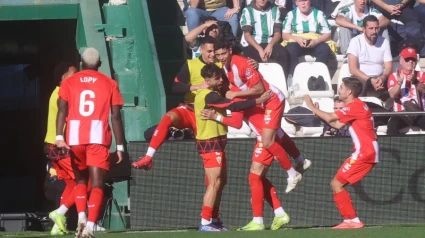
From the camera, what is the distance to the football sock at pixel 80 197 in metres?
12.0

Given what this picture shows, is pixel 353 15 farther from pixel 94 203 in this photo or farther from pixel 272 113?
pixel 94 203

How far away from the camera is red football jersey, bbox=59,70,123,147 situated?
1181 cm

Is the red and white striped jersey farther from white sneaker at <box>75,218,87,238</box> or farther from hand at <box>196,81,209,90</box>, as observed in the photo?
white sneaker at <box>75,218,87,238</box>

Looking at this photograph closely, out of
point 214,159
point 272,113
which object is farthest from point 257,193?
point 272,113

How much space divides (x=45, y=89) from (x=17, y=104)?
235 centimetres

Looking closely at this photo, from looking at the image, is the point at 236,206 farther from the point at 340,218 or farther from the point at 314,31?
the point at 314,31

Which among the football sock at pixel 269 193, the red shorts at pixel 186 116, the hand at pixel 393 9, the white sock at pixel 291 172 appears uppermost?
the hand at pixel 393 9

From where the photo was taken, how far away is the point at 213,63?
43.8 ft

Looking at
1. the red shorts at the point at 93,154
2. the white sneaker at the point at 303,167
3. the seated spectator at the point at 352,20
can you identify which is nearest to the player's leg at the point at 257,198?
the white sneaker at the point at 303,167

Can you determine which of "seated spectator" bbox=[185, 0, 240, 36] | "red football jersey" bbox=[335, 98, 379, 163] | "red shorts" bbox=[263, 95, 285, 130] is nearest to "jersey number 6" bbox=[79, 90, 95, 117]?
"red shorts" bbox=[263, 95, 285, 130]

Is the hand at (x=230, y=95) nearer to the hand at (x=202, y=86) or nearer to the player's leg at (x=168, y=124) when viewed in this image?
the hand at (x=202, y=86)

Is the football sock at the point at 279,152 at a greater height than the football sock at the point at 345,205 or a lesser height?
greater

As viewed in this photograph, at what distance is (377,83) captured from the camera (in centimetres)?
1645

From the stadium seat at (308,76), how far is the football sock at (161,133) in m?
3.33
